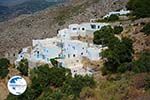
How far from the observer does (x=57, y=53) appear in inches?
1820

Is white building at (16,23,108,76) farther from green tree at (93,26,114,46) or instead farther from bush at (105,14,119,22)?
bush at (105,14,119,22)

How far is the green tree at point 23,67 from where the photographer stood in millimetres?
46834

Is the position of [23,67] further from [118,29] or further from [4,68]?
[118,29]

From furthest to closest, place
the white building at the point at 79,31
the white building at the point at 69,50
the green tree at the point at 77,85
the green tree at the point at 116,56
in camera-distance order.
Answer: the white building at the point at 79,31
the white building at the point at 69,50
the green tree at the point at 116,56
the green tree at the point at 77,85

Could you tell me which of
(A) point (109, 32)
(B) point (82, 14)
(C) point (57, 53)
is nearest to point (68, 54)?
(C) point (57, 53)

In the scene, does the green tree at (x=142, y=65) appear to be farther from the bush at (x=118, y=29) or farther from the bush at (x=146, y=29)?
the bush at (x=118, y=29)

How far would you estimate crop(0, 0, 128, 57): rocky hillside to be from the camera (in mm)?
92062

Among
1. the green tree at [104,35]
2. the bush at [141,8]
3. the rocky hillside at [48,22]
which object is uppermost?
the bush at [141,8]

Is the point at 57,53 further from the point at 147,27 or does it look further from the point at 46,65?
the point at 147,27

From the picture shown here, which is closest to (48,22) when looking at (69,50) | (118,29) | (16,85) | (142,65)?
(118,29)

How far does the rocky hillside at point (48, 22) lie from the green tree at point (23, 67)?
36028 millimetres

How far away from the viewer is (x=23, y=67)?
46875 millimetres

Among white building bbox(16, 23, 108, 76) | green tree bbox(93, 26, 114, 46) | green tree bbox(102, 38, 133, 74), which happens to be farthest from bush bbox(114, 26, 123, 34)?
green tree bbox(102, 38, 133, 74)

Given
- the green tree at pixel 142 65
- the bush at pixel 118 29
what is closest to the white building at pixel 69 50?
the bush at pixel 118 29
